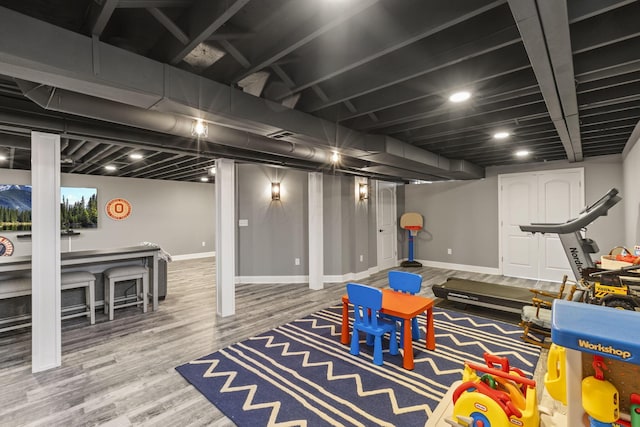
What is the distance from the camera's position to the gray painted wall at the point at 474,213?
5.46 m

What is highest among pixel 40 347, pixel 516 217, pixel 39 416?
pixel 516 217

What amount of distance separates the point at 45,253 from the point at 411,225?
685cm

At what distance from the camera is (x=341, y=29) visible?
1.77 metres

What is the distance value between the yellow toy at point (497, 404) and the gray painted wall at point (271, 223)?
5.13 m

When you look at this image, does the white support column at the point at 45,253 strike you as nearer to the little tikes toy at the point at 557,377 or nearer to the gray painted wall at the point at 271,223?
the gray painted wall at the point at 271,223

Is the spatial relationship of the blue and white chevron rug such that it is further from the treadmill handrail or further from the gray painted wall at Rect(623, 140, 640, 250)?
the gray painted wall at Rect(623, 140, 640, 250)

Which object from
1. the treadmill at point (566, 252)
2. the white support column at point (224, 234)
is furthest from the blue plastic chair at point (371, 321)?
the white support column at point (224, 234)

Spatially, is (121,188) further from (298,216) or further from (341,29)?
(341,29)

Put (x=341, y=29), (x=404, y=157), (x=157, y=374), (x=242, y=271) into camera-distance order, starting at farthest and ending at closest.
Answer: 1. (x=242, y=271)
2. (x=404, y=157)
3. (x=157, y=374)
4. (x=341, y=29)

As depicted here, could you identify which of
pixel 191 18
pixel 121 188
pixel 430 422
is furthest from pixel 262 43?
pixel 121 188

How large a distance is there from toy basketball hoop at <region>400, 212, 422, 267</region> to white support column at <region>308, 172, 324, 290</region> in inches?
116

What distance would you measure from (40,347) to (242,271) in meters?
3.46

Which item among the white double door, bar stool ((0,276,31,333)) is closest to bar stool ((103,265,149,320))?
bar stool ((0,276,31,333))

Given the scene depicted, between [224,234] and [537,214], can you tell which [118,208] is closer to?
[224,234]
